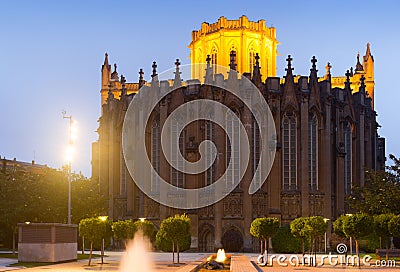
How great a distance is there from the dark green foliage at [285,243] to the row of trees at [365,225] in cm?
1863

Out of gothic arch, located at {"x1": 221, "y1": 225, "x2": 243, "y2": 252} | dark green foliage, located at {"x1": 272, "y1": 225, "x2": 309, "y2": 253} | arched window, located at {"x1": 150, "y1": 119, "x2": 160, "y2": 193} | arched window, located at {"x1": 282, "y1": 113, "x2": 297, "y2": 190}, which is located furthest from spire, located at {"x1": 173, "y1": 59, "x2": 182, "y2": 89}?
dark green foliage, located at {"x1": 272, "y1": 225, "x2": 309, "y2": 253}

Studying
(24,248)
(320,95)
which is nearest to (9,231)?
(24,248)

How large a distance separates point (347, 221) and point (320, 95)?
28666 millimetres

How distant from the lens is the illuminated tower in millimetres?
86500

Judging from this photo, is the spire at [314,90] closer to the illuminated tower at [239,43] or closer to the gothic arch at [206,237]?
the gothic arch at [206,237]

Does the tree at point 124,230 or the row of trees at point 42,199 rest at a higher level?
the row of trees at point 42,199

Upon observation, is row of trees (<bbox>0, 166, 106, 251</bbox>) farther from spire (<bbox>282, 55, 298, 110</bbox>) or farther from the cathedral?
spire (<bbox>282, 55, 298, 110</bbox>)

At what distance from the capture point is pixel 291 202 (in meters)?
68.2

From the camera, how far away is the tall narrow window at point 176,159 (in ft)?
231

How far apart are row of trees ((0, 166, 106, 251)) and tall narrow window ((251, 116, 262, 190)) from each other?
1447cm

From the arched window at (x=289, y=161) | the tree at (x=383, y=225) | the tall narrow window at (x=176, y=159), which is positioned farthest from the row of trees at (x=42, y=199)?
the tree at (x=383, y=225)

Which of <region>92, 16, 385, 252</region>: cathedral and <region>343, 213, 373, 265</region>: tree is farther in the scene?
<region>92, 16, 385, 252</region>: cathedral

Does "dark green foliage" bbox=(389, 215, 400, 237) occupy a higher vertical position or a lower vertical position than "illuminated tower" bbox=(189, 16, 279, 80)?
lower

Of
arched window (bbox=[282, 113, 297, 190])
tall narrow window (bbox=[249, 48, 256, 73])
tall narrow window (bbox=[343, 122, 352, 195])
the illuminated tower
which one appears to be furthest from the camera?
tall narrow window (bbox=[249, 48, 256, 73])
